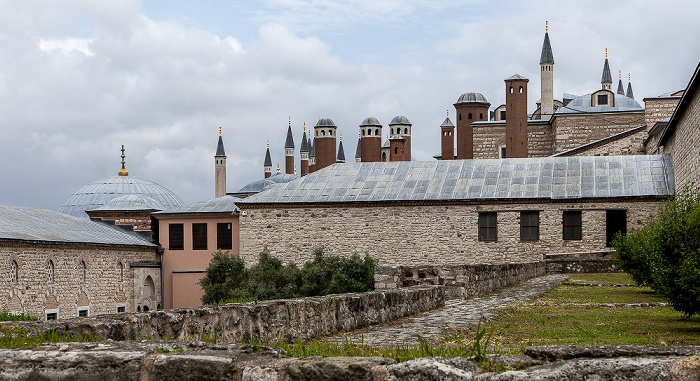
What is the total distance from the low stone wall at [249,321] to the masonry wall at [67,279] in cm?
1929

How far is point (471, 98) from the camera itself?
58219 mm

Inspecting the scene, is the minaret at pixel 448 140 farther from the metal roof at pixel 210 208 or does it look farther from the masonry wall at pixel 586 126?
the metal roof at pixel 210 208

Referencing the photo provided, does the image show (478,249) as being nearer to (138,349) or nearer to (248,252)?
(248,252)

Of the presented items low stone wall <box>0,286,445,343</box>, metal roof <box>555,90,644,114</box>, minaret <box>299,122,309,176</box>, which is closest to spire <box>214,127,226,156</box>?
minaret <box>299,122,309,176</box>

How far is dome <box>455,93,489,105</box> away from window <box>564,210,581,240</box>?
27.5m

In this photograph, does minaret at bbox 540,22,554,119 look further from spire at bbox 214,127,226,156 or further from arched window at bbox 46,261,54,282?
arched window at bbox 46,261,54,282

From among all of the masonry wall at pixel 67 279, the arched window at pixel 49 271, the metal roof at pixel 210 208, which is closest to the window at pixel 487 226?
the metal roof at pixel 210 208

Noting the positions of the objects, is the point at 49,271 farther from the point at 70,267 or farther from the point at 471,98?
the point at 471,98

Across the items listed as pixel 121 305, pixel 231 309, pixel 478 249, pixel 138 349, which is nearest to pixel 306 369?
pixel 138 349

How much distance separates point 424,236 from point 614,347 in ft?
94.5

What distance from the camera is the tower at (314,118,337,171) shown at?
1929 inches

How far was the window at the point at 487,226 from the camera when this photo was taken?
31.8 m

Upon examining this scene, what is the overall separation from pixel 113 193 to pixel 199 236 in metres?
15.1

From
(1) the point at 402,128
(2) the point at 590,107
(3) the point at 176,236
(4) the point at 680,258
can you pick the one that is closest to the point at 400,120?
(1) the point at 402,128
